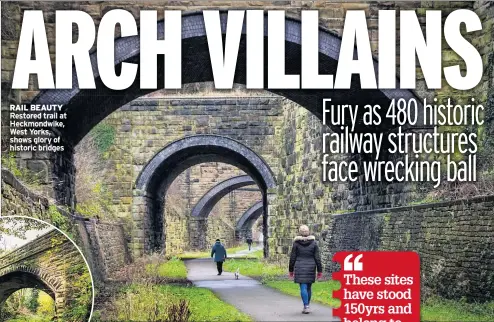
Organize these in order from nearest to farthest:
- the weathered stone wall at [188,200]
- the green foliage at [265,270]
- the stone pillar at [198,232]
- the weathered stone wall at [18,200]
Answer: the weathered stone wall at [18,200]
the green foliage at [265,270]
the weathered stone wall at [188,200]
the stone pillar at [198,232]

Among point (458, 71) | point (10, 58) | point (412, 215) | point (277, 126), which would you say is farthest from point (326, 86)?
point (277, 126)

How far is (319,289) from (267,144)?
38.4 feet

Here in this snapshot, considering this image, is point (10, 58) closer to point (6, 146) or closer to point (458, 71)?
point (6, 146)

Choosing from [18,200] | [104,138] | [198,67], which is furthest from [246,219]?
[18,200]

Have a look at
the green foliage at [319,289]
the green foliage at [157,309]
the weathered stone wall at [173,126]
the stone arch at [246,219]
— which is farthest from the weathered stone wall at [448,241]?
the stone arch at [246,219]

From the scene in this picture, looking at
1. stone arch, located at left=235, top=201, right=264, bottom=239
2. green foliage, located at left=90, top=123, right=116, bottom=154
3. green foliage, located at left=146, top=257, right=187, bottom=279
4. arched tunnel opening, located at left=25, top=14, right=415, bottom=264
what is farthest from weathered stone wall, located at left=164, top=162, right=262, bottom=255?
arched tunnel opening, located at left=25, top=14, right=415, bottom=264

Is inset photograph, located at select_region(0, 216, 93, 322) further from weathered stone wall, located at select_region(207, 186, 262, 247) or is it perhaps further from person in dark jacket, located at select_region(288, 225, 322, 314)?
weathered stone wall, located at select_region(207, 186, 262, 247)

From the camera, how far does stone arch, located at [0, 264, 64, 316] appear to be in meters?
9.62

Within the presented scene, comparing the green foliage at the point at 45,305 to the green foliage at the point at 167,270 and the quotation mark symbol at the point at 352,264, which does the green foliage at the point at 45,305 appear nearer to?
the quotation mark symbol at the point at 352,264

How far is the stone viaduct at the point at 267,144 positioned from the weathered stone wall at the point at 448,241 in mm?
32

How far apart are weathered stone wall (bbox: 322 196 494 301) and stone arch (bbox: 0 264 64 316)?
5132mm

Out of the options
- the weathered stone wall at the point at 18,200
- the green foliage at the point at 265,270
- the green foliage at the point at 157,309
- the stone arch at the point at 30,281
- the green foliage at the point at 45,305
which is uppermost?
the weathered stone wall at the point at 18,200

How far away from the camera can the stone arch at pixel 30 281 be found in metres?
9.62

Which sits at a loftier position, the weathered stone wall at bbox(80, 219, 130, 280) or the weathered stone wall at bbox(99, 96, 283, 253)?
the weathered stone wall at bbox(99, 96, 283, 253)
